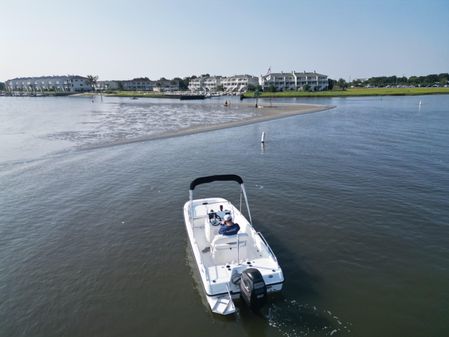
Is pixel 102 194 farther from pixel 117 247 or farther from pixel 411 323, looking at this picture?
pixel 411 323

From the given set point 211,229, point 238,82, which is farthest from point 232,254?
point 238,82

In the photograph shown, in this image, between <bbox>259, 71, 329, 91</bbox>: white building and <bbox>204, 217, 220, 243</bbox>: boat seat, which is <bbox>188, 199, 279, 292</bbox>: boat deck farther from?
<bbox>259, 71, 329, 91</bbox>: white building

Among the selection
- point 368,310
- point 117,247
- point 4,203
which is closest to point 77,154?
point 4,203

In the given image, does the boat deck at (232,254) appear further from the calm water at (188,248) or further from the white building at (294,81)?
the white building at (294,81)

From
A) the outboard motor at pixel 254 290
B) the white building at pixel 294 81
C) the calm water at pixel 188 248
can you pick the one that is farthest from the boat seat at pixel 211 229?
the white building at pixel 294 81

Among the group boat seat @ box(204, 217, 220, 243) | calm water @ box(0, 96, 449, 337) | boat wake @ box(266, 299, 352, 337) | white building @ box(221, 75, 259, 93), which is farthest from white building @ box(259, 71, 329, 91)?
boat wake @ box(266, 299, 352, 337)
